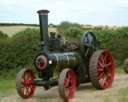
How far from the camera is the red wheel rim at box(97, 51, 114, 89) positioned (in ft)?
52.5

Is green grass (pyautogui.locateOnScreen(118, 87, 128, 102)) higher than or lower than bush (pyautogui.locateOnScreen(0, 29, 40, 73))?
higher

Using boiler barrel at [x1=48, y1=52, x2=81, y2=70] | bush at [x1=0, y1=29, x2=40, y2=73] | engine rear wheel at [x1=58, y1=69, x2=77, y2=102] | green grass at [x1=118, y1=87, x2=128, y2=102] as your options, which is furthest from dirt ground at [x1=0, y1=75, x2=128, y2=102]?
bush at [x1=0, y1=29, x2=40, y2=73]

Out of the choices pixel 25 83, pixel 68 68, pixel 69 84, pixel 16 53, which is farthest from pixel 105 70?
Result: pixel 16 53

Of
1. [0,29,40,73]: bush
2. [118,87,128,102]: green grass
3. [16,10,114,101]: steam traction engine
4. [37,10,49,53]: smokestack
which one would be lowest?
[0,29,40,73]: bush

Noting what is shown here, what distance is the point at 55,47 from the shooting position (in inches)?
613

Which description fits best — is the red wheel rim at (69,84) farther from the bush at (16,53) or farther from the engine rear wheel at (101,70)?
the bush at (16,53)

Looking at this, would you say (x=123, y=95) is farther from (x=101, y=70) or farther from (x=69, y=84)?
(x=101, y=70)

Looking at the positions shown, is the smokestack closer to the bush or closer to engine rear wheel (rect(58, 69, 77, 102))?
engine rear wheel (rect(58, 69, 77, 102))

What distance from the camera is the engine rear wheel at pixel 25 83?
14625 mm

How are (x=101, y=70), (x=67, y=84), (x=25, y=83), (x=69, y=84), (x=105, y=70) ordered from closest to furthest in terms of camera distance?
1. (x=67, y=84)
2. (x=69, y=84)
3. (x=25, y=83)
4. (x=101, y=70)
5. (x=105, y=70)

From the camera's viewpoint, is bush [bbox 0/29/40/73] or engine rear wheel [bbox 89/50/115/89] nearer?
engine rear wheel [bbox 89/50/115/89]

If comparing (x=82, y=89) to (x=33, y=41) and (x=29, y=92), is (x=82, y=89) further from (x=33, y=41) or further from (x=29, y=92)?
(x=33, y=41)

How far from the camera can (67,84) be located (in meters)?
14.4

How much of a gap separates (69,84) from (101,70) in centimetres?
180
